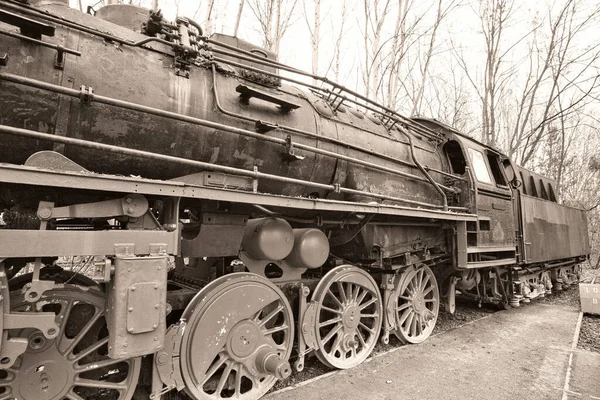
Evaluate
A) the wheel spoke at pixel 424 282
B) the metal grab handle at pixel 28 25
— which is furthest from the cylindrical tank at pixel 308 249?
the metal grab handle at pixel 28 25

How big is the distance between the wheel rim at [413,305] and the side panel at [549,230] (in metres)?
2.68

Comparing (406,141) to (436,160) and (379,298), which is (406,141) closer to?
(436,160)

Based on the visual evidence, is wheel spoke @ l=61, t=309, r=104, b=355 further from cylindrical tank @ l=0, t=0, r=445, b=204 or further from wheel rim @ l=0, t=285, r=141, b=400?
cylindrical tank @ l=0, t=0, r=445, b=204

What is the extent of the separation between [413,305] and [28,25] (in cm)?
460

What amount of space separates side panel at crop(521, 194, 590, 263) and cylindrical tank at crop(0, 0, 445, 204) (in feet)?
16.0

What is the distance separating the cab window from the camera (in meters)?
5.55

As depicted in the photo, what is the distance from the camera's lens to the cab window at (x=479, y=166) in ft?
18.2

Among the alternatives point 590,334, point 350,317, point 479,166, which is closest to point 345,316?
point 350,317

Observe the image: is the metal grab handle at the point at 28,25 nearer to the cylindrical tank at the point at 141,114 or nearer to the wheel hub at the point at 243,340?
the cylindrical tank at the point at 141,114

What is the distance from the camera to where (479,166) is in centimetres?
571

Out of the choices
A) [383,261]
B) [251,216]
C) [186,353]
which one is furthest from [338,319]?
[186,353]

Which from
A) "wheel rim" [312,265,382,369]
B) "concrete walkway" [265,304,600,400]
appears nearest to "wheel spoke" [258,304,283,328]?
"wheel rim" [312,265,382,369]

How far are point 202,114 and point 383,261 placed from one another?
2.74m

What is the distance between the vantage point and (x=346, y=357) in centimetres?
396
